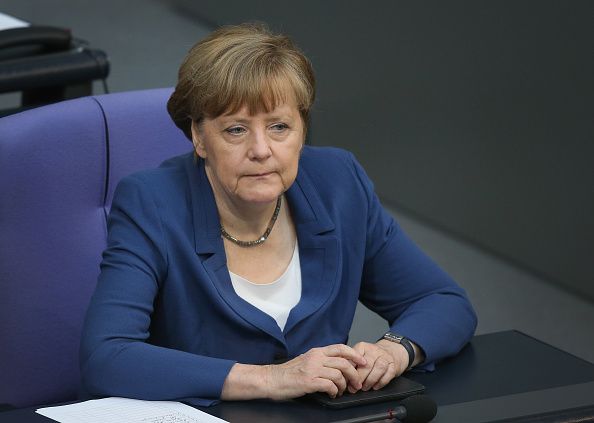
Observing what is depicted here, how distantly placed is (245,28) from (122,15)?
538cm

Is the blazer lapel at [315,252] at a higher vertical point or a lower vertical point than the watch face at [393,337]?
higher

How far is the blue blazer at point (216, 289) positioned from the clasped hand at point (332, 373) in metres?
0.10

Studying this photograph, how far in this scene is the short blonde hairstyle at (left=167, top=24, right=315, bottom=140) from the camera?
213cm

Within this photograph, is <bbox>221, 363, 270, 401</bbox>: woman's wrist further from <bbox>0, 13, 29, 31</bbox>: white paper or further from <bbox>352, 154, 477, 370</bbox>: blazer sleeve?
<bbox>0, 13, 29, 31</bbox>: white paper

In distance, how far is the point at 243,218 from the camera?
2287 mm

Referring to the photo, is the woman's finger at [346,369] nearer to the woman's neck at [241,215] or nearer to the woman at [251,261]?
the woman at [251,261]

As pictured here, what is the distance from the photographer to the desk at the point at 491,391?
1.82 meters

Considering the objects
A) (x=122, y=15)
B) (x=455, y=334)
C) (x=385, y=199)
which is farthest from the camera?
(x=122, y=15)

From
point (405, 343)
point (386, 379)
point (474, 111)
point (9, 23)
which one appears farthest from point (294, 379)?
point (474, 111)

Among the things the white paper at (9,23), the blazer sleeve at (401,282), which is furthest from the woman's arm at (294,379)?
the white paper at (9,23)

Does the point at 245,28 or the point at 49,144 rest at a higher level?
the point at 245,28

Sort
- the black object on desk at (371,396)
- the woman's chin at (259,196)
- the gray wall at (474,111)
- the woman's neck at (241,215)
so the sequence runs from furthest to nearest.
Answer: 1. the gray wall at (474,111)
2. the woman's neck at (241,215)
3. the woman's chin at (259,196)
4. the black object on desk at (371,396)

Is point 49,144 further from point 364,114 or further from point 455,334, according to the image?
point 364,114

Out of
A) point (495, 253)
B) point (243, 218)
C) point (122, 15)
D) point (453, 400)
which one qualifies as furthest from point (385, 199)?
point (453, 400)
